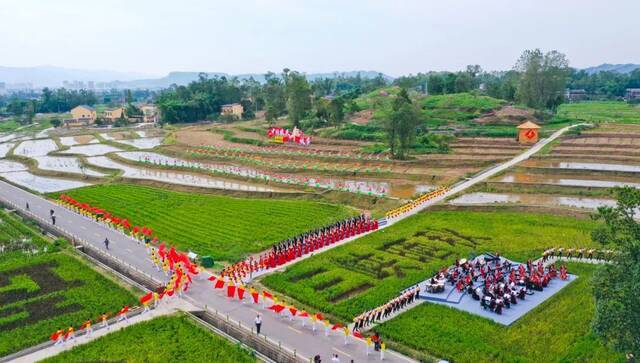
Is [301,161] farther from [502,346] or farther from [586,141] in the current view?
[502,346]

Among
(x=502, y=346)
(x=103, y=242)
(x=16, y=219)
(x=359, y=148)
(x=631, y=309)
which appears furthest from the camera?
(x=359, y=148)

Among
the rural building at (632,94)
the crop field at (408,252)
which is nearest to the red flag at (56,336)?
the crop field at (408,252)

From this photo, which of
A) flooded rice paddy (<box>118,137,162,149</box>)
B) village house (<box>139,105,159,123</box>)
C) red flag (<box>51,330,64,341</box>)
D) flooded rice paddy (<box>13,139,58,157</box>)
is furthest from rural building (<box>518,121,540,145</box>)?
village house (<box>139,105,159,123</box>)

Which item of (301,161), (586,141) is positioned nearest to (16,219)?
(301,161)

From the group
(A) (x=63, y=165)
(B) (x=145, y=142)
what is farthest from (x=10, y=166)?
(B) (x=145, y=142)

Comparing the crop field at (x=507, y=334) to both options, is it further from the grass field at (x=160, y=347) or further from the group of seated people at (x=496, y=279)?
the grass field at (x=160, y=347)
